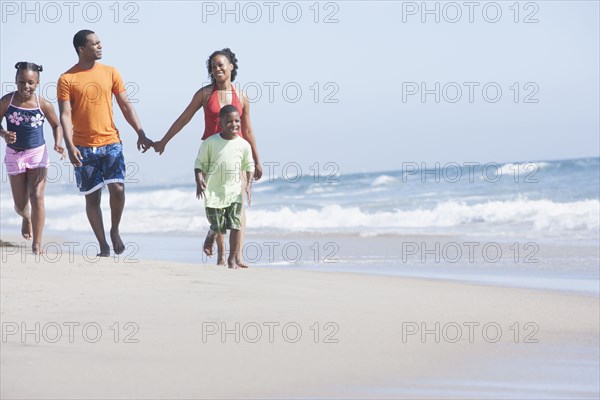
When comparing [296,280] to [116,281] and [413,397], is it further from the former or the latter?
[413,397]

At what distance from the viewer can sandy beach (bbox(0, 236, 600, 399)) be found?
14.9ft

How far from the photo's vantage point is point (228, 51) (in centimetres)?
746

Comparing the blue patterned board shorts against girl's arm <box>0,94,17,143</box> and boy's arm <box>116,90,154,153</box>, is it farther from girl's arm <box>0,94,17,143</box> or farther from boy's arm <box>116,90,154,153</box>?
girl's arm <box>0,94,17,143</box>

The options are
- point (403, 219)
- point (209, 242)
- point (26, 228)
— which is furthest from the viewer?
point (403, 219)

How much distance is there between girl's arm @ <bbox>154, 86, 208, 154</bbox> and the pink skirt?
2.94 feet

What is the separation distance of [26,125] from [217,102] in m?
1.49

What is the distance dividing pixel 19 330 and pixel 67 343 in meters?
0.34

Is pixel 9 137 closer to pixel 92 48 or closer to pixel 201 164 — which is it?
pixel 92 48

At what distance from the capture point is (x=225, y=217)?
25.0 feet

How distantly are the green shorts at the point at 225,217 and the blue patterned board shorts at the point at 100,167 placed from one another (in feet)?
2.51

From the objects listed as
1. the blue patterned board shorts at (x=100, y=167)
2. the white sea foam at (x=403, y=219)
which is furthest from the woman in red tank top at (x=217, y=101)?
the white sea foam at (x=403, y=219)

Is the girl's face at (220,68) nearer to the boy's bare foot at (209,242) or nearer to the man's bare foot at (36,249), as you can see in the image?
the boy's bare foot at (209,242)

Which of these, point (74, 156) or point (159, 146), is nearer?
point (74, 156)

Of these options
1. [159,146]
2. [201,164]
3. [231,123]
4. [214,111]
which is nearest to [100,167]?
[159,146]
